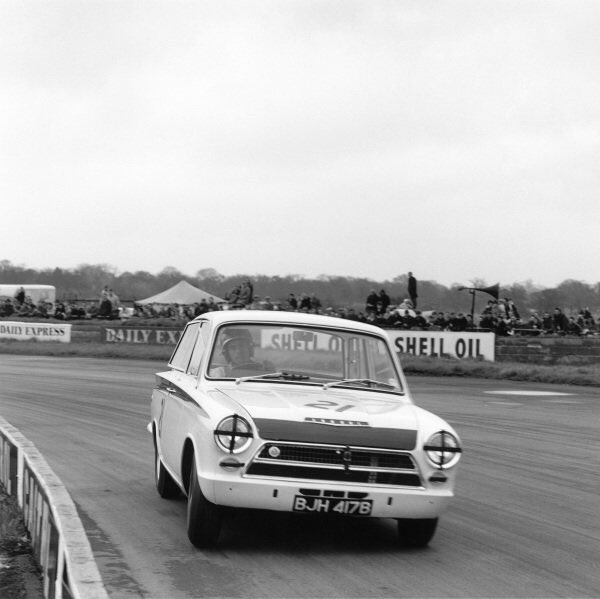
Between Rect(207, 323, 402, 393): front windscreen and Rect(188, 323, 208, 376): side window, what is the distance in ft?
0.73

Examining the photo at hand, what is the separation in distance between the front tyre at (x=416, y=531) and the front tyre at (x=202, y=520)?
3.69ft

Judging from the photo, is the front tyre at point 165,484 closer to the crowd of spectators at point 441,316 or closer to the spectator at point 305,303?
the crowd of spectators at point 441,316

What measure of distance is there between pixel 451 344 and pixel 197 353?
2230 centimetres

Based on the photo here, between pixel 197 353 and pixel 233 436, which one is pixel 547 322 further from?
pixel 233 436

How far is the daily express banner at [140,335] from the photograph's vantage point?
3725 centimetres

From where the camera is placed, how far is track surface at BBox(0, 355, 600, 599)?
529 cm

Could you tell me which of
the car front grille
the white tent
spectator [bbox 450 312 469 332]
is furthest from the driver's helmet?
the white tent

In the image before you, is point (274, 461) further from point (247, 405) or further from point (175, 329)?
point (175, 329)

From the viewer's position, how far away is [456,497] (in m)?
8.27

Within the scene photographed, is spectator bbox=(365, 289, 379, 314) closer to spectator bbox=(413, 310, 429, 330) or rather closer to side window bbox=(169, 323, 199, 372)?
spectator bbox=(413, 310, 429, 330)

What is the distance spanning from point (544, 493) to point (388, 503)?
3.23 metres

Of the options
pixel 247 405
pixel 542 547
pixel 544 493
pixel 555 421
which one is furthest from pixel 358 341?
pixel 555 421

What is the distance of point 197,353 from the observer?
7469mm

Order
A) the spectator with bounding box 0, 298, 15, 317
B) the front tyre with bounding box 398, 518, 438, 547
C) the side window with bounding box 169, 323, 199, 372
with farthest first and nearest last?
the spectator with bounding box 0, 298, 15, 317
the side window with bounding box 169, 323, 199, 372
the front tyre with bounding box 398, 518, 438, 547
